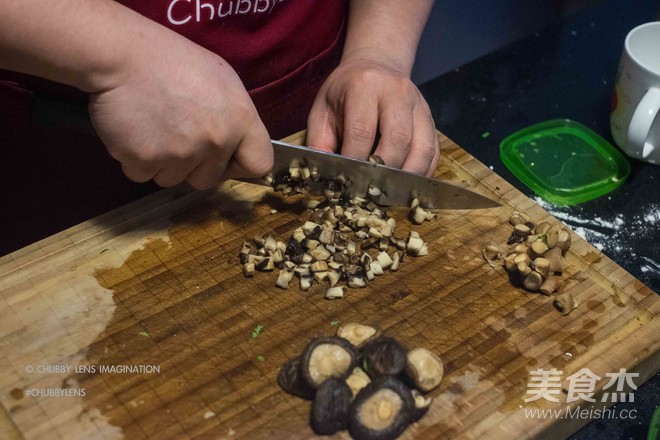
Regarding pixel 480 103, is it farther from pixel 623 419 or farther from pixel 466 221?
pixel 623 419

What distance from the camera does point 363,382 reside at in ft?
3.67

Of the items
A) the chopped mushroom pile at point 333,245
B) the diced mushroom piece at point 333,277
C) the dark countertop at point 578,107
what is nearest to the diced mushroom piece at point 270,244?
the chopped mushroom pile at point 333,245

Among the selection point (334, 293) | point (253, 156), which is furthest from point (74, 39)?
point (334, 293)

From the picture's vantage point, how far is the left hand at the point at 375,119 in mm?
1423

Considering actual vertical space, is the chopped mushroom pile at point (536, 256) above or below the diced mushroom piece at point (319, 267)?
below

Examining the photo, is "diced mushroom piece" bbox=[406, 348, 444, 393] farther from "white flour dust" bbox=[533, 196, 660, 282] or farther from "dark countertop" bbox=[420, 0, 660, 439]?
"white flour dust" bbox=[533, 196, 660, 282]

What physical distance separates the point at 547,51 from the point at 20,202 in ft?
4.99

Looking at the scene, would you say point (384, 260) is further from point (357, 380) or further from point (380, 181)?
point (357, 380)

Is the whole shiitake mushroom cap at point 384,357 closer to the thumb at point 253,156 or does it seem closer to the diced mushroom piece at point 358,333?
the diced mushroom piece at point 358,333

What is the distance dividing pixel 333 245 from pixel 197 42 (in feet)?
1.57

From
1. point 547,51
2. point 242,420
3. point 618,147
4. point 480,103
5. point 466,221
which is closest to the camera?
point 242,420

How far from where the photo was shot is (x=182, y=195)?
56.8 inches

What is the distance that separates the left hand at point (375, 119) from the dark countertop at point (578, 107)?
337 mm

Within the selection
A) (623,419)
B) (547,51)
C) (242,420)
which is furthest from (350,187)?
(547,51)
